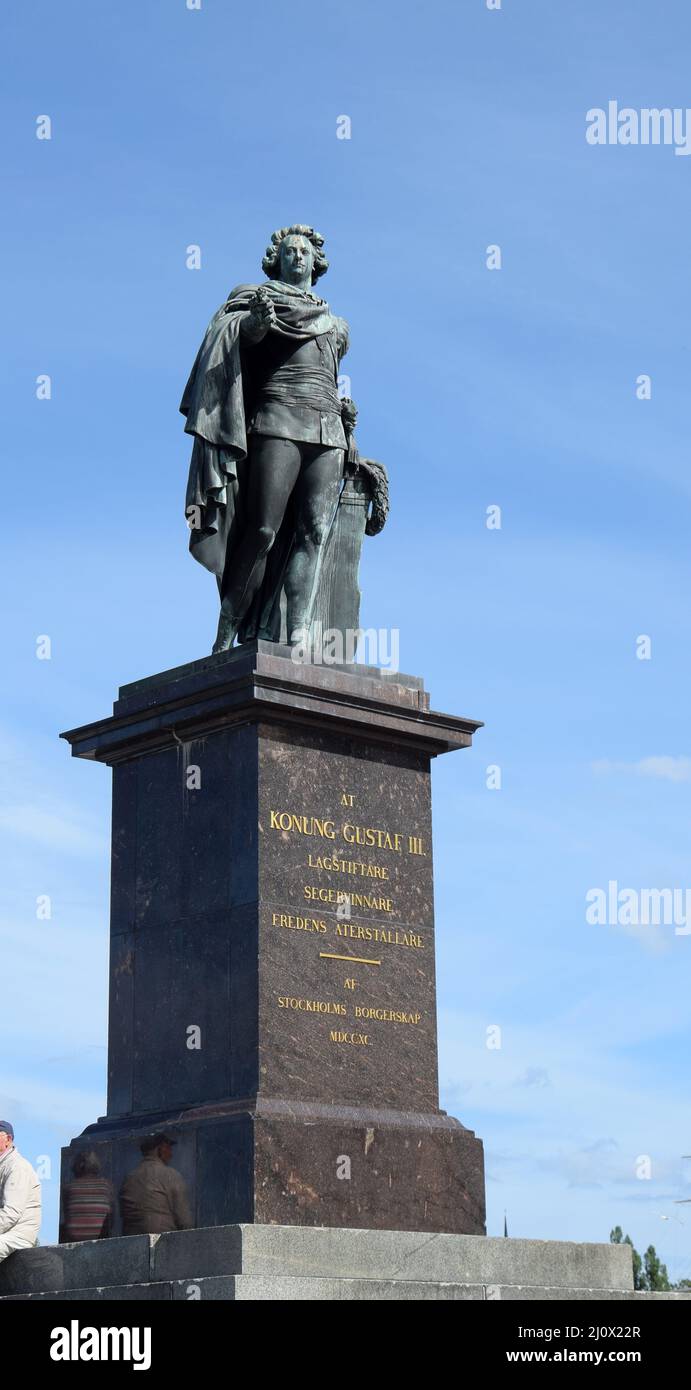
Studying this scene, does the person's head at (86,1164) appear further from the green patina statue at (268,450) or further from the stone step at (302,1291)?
the green patina statue at (268,450)

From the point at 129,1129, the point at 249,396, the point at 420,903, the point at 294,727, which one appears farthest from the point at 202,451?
the point at 129,1129

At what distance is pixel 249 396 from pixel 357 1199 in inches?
242

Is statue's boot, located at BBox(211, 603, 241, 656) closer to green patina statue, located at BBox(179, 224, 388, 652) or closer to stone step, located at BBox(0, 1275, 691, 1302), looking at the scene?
green patina statue, located at BBox(179, 224, 388, 652)

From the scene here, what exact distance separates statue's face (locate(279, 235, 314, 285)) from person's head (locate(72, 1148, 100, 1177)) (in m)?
6.83

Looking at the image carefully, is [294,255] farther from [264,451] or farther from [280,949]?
[280,949]

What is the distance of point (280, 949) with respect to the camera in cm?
1529

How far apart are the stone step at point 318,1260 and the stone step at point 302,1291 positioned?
91 millimetres

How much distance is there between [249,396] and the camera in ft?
56.7

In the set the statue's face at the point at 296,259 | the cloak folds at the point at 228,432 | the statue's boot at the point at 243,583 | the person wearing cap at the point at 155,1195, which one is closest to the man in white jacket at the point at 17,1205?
the person wearing cap at the point at 155,1195

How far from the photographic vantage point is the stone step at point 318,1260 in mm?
13562

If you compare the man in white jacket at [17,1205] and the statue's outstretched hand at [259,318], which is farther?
the statue's outstretched hand at [259,318]
